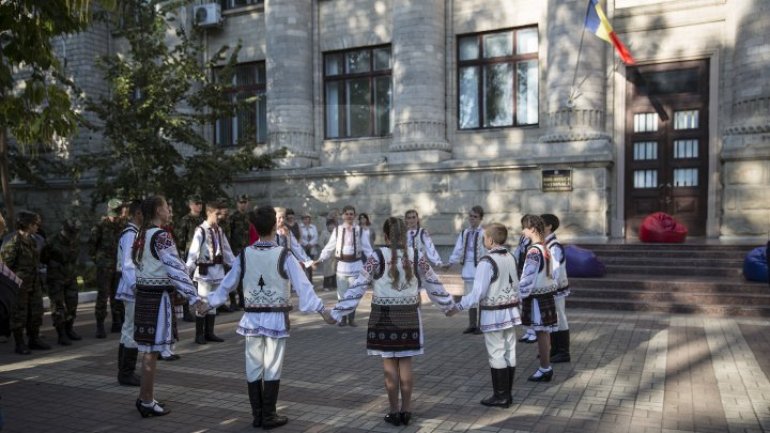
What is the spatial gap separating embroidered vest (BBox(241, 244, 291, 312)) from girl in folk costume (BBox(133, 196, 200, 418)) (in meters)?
0.68

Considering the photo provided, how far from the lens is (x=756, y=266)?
11.3 meters

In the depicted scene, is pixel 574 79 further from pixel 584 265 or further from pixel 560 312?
pixel 560 312

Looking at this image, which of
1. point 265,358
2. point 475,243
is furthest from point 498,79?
point 265,358

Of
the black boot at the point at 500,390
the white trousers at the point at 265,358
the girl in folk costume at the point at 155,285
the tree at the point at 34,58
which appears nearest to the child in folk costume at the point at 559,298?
the black boot at the point at 500,390

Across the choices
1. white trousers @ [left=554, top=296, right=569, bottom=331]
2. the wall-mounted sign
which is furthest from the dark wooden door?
white trousers @ [left=554, top=296, right=569, bottom=331]

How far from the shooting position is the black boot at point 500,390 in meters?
5.96

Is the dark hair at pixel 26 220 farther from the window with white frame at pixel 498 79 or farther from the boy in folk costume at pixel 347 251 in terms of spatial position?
the window with white frame at pixel 498 79

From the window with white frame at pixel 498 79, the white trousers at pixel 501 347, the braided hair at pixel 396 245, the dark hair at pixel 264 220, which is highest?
the window with white frame at pixel 498 79

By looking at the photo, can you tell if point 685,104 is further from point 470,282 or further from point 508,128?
point 470,282

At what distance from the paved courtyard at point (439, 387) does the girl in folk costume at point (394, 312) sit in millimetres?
405

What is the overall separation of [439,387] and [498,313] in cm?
130

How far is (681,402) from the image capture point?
239 inches

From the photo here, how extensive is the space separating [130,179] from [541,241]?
10447 millimetres

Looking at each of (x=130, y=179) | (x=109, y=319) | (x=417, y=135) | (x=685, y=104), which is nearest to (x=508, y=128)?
(x=417, y=135)
